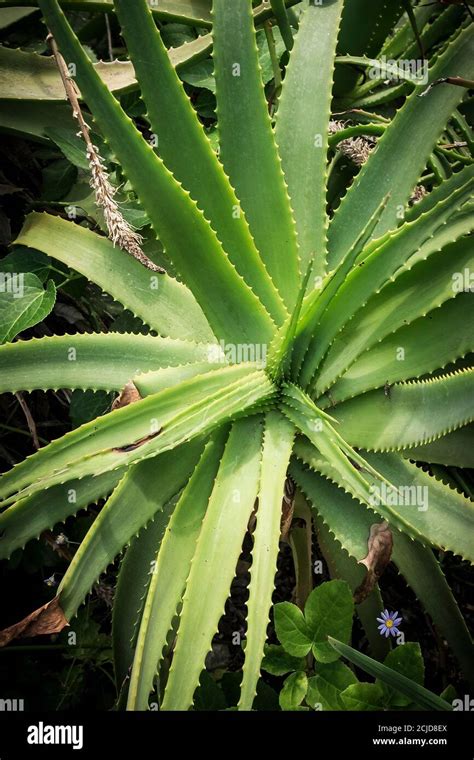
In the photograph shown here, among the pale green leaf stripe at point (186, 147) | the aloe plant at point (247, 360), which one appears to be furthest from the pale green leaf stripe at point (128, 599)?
the pale green leaf stripe at point (186, 147)

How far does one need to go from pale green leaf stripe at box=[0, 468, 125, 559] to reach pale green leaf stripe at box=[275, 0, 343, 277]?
0.55 m

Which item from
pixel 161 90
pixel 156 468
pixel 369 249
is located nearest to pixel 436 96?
pixel 369 249

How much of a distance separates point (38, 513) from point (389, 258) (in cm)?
68

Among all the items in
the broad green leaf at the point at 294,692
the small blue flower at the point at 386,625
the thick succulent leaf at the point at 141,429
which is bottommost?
the broad green leaf at the point at 294,692

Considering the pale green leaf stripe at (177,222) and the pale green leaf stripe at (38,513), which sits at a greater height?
the pale green leaf stripe at (177,222)

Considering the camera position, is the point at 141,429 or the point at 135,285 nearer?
the point at 141,429

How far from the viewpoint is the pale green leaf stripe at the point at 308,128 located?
3.96 feet

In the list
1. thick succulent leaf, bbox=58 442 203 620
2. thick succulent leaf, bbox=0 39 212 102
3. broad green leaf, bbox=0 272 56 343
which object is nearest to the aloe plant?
thick succulent leaf, bbox=58 442 203 620

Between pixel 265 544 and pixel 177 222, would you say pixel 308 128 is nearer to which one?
pixel 177 222

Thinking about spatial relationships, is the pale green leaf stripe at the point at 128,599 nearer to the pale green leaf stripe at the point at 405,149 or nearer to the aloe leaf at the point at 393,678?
the aloe leaf at the point at 393,678

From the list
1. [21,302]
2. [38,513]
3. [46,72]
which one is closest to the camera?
[38,513]

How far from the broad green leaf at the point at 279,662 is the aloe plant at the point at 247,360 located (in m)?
0.15

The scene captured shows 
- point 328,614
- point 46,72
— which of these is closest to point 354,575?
point 328,614

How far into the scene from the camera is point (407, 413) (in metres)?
1.11
